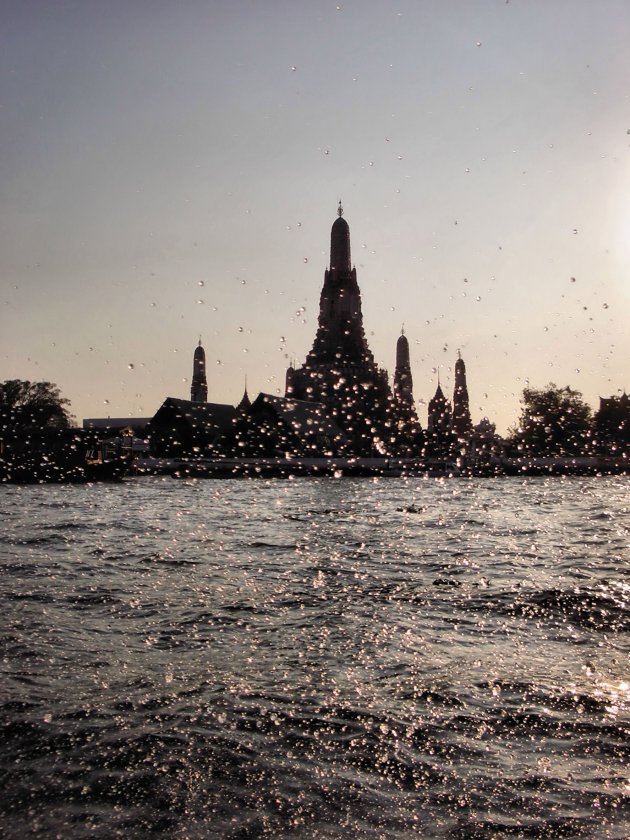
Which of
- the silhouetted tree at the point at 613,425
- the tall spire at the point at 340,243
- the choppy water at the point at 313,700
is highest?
the tall spire at the point at 340,243

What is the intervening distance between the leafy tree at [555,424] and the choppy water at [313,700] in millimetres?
75772

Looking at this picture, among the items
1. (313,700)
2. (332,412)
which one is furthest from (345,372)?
(313,700)

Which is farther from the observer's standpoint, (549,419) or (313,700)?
(549,419)

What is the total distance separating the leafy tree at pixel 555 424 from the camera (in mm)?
81531

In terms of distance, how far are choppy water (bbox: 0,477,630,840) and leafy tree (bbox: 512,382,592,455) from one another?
7577 centimetres

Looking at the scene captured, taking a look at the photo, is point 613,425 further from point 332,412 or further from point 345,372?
point 332,412

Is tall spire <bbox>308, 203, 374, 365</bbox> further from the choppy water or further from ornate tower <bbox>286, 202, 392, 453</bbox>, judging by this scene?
the choppy water

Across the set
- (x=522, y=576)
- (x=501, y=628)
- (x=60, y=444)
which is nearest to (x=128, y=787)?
(x=501, y=628)

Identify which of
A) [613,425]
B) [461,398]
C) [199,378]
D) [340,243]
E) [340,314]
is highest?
[340,243]

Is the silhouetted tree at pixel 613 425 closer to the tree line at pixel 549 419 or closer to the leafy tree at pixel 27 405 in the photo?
the tree line at pixel 549 419

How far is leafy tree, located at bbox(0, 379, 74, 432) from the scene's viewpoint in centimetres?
7335

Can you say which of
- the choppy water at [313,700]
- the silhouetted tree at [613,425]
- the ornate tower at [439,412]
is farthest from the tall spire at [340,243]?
the choppy water at [313,700]

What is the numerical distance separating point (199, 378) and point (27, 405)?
30.6m

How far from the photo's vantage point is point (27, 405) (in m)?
75.5
